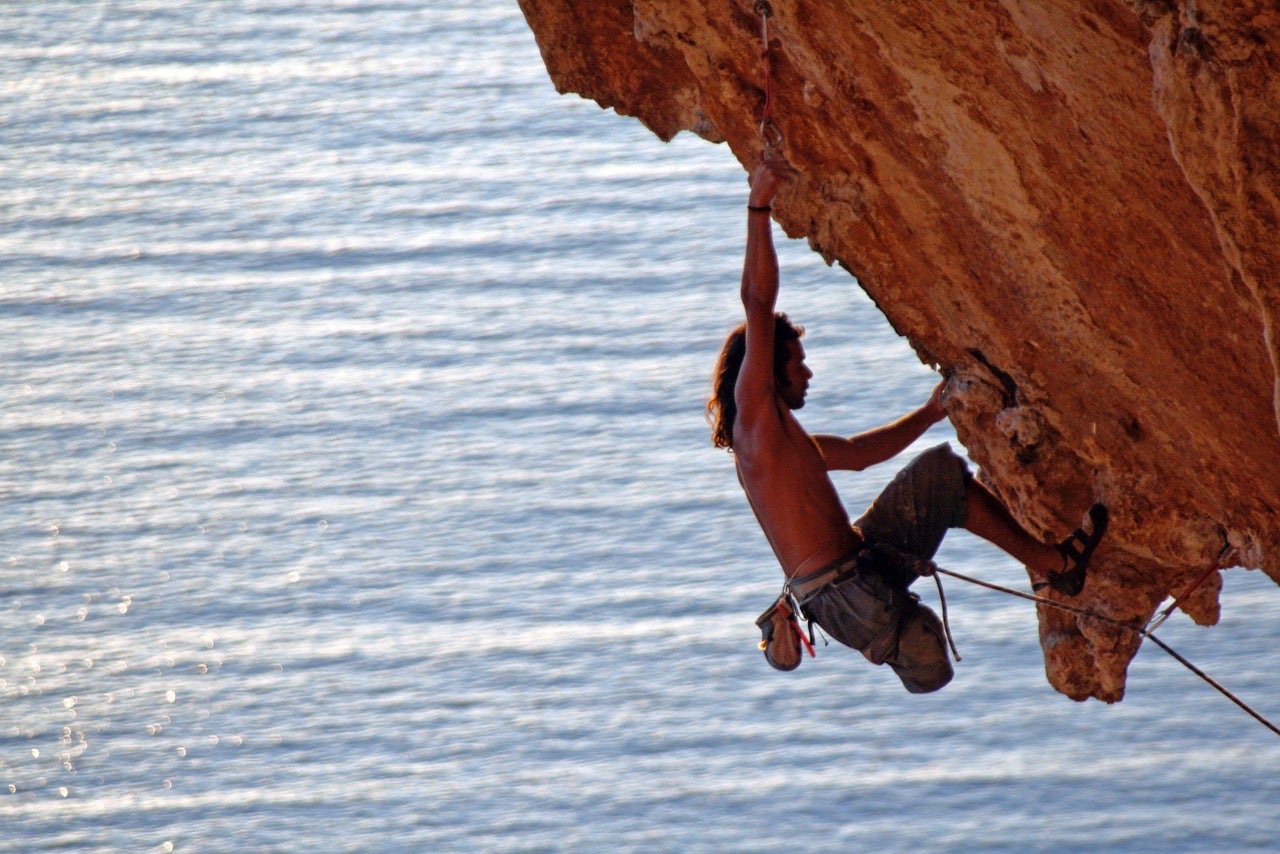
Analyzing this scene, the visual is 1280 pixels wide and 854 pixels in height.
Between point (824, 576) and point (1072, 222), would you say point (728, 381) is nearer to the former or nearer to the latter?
point (824, 576)

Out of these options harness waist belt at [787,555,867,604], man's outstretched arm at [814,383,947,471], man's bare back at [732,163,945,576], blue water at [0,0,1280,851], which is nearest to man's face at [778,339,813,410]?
man's bare back at [732,163,945,576]

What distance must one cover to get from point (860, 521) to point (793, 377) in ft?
1.69

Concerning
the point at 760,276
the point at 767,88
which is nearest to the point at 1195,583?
the point at 760,276

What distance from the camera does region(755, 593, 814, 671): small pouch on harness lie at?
4.15 m

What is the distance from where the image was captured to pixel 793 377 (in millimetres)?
3900

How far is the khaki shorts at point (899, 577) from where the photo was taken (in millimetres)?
4020

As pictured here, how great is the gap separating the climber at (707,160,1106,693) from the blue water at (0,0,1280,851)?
3.06m

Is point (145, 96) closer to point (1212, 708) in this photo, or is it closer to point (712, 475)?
point (712, 475)

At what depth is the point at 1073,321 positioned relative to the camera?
3.82m

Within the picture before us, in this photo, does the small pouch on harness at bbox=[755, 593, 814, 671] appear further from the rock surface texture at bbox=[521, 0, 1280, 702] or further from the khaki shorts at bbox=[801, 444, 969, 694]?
the rock surface texture at bbox=[521, 0, 1280, 702]

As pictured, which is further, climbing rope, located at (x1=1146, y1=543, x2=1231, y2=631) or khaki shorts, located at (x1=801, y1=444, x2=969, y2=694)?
climbing rope, located at (x1=1146, y1=543, x2=1231, y2=631)

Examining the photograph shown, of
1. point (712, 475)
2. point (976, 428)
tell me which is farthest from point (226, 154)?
point (976, 428)

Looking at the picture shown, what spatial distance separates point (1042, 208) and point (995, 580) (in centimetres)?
464

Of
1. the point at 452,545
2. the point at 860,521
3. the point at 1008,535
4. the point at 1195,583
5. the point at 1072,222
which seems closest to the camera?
the point at 1072,222
